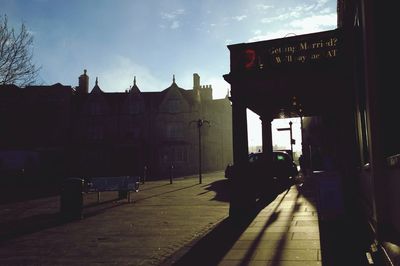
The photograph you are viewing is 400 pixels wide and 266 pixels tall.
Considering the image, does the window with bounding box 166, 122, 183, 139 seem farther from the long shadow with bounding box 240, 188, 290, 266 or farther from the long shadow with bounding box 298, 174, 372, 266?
the long shadow with bounding box 298, 174, 372, 266

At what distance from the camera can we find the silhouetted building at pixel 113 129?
4181cm

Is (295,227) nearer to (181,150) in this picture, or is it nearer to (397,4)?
(397,4)

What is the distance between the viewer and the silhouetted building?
41812mm

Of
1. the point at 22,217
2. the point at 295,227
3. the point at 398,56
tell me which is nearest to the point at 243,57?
the point at 295,227

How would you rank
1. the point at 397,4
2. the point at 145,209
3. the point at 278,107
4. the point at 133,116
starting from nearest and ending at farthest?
the point at 397,4 → the point at 145,209 → the point at 278,107 → the point at 133,116

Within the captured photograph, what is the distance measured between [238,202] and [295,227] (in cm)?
213

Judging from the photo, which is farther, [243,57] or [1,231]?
[243,57]

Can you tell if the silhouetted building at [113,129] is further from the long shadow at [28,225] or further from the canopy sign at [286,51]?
the canopy sign at [286,51]

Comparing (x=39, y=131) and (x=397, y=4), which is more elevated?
(x=39, y=131)

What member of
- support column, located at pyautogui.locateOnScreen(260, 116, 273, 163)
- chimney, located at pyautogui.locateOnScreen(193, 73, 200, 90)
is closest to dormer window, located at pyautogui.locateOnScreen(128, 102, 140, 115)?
chimney, located at pyautogui.locateOnScreen(193, 73, 200, 90)

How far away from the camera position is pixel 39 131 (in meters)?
41.5

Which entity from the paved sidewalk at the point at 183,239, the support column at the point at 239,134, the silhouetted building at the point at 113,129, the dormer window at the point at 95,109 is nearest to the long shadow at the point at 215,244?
the paved sidewalk at the point at 183,239

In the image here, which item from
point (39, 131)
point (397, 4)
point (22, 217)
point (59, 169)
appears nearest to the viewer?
point (397, 4)

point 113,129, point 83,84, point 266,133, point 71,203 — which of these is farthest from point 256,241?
point 83,84
